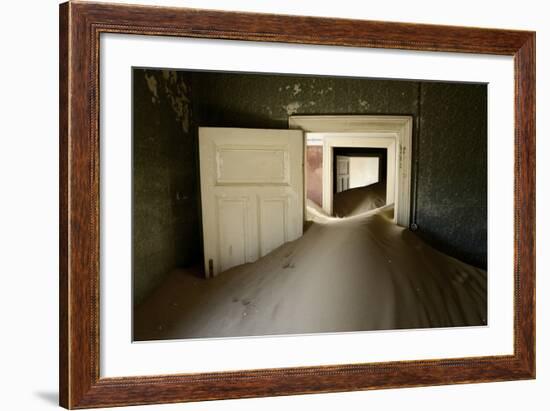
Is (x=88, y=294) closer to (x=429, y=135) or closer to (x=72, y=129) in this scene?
(x=72, y=129)

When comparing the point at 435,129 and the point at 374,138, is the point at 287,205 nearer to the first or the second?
the point at 374,138

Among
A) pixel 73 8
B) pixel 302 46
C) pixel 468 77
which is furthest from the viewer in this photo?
pixel 468 77

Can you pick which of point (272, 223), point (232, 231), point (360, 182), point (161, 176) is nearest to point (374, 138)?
point (360, 182)

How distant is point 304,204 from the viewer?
1.54 m

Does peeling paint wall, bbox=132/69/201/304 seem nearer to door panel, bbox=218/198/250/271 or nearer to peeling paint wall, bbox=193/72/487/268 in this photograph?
door panel, bbox=218/198/250/271

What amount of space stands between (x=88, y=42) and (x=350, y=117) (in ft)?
2.52

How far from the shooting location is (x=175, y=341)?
1481mm

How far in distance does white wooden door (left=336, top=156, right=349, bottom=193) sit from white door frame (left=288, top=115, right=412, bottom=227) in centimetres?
2

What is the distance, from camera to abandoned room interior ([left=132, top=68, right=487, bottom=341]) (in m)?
1.48

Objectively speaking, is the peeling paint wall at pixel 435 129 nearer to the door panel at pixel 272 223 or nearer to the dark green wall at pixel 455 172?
the dark green wall at pixel 455 172

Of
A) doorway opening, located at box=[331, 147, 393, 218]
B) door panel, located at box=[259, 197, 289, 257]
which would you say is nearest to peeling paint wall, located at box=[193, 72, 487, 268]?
doorway opening, located at box=[331, 147, 393, 218]

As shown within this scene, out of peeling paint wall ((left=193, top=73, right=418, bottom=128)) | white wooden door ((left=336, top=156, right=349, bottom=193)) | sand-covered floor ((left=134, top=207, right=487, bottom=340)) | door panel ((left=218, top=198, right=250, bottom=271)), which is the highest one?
peeling paint wall ((left=193, top=73, right=418, bottom=128))

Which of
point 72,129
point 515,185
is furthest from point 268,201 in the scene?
point 515,185

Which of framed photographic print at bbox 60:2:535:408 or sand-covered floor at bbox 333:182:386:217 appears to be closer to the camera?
framed photographic print at bbox 60:2:535:408
